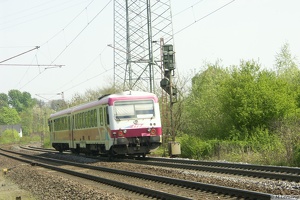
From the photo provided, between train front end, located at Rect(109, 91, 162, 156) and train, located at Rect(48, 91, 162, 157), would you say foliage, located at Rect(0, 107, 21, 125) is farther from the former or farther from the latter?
train front end, located at Rect(109, 91, 162, 156)

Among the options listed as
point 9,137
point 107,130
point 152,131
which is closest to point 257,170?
point 152,131

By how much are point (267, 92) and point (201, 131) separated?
21.5ft

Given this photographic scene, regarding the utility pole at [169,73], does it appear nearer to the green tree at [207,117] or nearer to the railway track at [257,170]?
the railway track at [257,170]

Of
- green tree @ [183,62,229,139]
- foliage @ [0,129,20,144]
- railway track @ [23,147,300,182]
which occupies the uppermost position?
foliage @ [0,129,20,144]

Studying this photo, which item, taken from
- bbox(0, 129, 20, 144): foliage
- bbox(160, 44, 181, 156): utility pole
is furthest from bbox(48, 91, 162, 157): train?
bbox(0, 129, 20, 144): foliage

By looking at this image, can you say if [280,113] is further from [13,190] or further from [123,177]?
[13,190]

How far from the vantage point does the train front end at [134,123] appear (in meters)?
24.4

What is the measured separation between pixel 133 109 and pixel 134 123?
27.5 inches

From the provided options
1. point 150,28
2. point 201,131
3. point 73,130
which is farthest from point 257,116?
point 150,28

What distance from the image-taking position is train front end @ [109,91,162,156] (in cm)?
2444

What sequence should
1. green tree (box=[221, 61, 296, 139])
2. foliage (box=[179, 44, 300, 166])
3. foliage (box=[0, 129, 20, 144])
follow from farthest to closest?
1. foliage (box=[0, 129, 20, 144])
2. green tree (box=[221, 61, 296, 139])
3. foliage (box=[179, 44, 300, 166])

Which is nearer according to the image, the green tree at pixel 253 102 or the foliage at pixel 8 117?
the green tree at pixel 253 102

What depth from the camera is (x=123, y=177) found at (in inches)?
717

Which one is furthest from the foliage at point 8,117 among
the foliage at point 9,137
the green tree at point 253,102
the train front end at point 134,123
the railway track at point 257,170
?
the railway track at point 257,170
